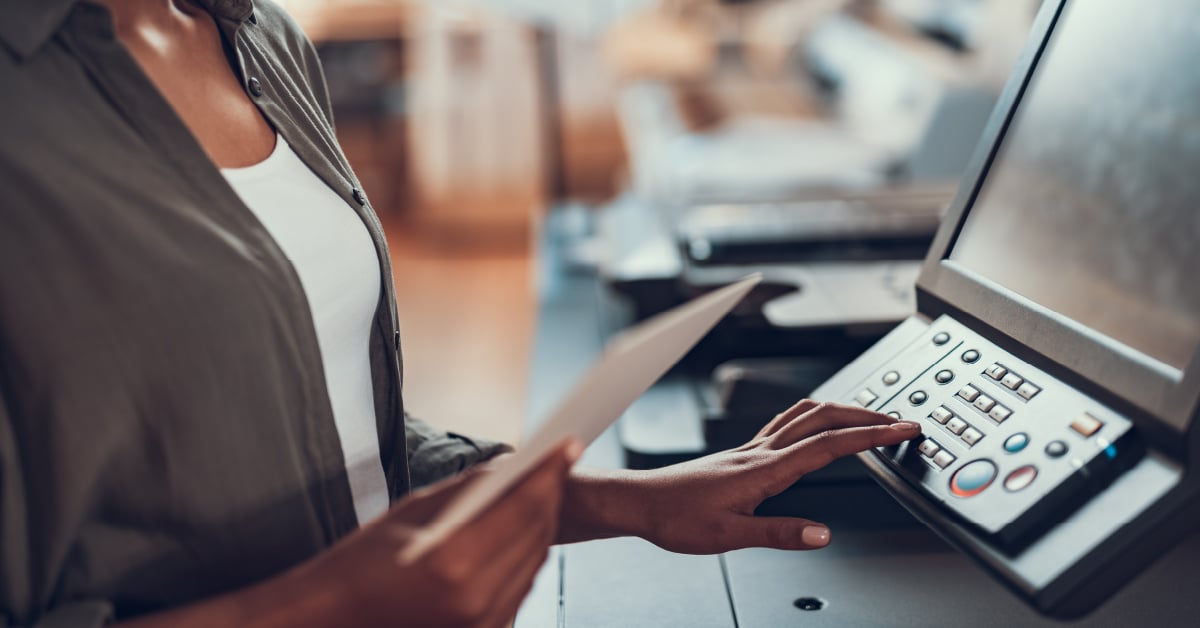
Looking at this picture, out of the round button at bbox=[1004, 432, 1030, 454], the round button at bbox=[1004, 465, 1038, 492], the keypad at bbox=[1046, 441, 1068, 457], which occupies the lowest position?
the round button at bbox=[1004, 465, 1038, 492]

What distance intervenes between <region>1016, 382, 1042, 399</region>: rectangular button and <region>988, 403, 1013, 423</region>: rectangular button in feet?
0.04

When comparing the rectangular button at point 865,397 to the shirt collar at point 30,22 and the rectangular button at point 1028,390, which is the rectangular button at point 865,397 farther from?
the shirt collar at point 30,22

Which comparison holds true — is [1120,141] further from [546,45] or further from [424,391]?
[546,45]

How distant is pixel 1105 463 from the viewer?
511mm

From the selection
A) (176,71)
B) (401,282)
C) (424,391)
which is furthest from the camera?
(401,282)

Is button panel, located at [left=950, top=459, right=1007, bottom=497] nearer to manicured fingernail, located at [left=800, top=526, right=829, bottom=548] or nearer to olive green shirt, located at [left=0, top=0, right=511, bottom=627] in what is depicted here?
manicured fingernail, located at [left=800, top=526, right=829, bottom=548]

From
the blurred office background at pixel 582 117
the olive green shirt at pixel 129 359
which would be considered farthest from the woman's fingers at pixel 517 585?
the blurred office background at pixel 582 117

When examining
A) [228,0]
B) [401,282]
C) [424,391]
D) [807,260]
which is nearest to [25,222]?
[228,0]

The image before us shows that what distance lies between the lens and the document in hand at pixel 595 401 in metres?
0.43

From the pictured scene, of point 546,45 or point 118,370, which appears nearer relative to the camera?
point 118,370

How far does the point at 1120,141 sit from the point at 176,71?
53 centimetres

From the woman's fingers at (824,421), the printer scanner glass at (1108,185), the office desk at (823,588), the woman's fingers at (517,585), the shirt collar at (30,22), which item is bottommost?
the office desk at (823,588)

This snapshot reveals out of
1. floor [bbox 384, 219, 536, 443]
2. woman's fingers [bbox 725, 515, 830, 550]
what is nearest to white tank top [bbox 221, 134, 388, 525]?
woman's fingers [bbox 725, 515, 830, 550]

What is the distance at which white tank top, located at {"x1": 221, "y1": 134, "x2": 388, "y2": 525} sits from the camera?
58cm
